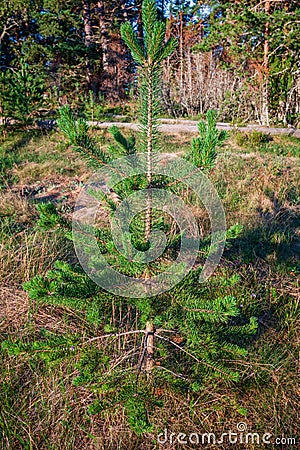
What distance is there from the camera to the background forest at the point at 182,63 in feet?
26.4

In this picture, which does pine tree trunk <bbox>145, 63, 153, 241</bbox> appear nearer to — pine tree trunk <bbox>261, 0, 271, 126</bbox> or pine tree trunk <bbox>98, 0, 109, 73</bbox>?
pine tree trunk <bbox>261, 0, 271, 126</bbox>

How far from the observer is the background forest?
316 inches

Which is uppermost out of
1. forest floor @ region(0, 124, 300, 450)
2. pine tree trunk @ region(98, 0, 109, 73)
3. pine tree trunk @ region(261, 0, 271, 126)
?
pine tree trunk @ region(98, 0, 109, 73)

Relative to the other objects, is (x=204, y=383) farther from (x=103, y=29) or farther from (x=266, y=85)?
(x=103, y=29)

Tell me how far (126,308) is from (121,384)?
860mm

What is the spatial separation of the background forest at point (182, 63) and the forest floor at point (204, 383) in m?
3.33

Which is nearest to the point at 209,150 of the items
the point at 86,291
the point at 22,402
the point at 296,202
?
the point at 86,291

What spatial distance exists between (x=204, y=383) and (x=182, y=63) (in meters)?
12.0

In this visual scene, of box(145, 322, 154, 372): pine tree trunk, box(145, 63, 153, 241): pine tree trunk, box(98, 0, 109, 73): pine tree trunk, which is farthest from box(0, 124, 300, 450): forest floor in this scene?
box(98, 0, 109, 73): pine tree trunk

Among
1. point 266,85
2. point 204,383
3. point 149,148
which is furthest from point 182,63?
point 204,383

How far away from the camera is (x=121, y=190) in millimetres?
1314

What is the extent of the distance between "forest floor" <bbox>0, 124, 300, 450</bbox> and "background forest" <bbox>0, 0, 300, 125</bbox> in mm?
3331

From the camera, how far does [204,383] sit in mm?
1573

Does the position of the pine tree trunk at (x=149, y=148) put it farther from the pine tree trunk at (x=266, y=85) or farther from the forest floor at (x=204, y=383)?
the pine tree trunk at (x=266, y=85)
